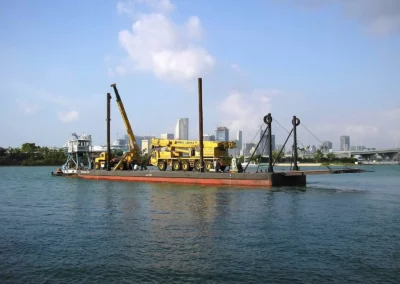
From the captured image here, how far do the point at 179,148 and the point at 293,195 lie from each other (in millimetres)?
22869

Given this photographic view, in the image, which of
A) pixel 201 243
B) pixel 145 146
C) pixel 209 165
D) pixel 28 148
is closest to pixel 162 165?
pixel 209 165

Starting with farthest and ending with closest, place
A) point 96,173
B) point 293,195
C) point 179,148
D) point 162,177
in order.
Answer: point 96,173 → point 179,148 → point 162,177 → point 293,195

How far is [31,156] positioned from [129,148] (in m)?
131

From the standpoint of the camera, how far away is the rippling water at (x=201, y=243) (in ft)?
40.5

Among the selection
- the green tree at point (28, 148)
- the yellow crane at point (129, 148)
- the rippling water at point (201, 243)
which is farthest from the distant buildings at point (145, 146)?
the green tree at point (28, 148)

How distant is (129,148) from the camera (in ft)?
206

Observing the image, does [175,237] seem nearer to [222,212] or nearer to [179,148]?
[222,212]

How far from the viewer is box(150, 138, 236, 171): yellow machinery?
50125mm

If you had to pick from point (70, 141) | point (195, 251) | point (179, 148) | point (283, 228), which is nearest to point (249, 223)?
point (283, 228)

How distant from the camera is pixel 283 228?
1945 cm

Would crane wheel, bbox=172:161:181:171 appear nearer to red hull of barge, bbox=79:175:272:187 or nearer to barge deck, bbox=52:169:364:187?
barge deck, bbox=52:169:364:187

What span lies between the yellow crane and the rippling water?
32237mm

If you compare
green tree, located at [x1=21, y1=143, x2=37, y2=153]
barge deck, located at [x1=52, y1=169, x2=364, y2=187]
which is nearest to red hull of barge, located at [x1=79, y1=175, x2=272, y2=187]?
barge deck, located at [x1=52, y1=169, x2=364, y2=187]

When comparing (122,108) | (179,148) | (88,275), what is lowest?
(88,275)
